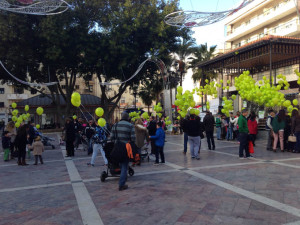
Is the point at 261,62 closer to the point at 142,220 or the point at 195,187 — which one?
the point at 195,187

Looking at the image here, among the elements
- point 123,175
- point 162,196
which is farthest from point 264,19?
point 162,196

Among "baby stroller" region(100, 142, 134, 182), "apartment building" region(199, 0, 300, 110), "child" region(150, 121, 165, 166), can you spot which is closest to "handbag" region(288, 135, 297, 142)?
"child" region(150, 121, 165, 166)

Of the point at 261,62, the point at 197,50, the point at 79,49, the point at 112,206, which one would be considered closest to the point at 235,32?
the point at 197,50

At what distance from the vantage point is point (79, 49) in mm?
23812

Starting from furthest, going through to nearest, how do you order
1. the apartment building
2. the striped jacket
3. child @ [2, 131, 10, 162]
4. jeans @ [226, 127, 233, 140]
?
1. the apartment building
2. jeans @ [226, 127, 233, 140]
3. child @ [2, 131, 10, 162]
4. the striped jacket

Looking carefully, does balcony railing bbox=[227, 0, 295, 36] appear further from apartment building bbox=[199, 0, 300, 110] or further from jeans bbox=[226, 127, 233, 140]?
jeans bbox=[226, 127, 233, 140]

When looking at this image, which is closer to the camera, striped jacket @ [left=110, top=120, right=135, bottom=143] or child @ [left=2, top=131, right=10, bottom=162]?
striped jacket @ [left=110, top=120, right=135, bottom=143]

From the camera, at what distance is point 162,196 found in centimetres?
530

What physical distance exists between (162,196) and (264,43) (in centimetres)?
1585

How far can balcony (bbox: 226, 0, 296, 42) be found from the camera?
2681cm

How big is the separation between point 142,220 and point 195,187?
202cm

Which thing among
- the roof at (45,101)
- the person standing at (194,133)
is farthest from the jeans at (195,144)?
the roof at (45,101)

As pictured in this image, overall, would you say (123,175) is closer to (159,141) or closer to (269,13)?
(159,141)

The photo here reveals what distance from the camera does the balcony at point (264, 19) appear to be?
2681 centimetres
